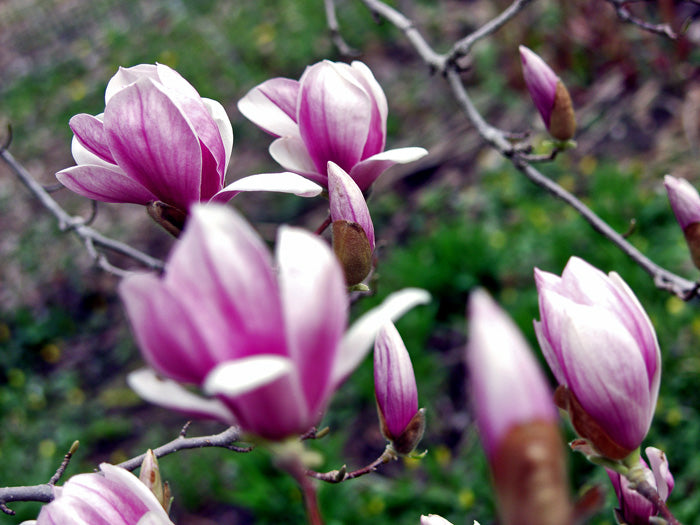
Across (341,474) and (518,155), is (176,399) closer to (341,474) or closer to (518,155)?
(341,474)

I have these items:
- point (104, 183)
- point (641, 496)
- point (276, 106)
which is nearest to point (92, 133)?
point (104, 183)

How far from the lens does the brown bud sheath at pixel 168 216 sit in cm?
77

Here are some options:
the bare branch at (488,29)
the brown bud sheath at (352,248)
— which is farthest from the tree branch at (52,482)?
the bare branch at (488,29)

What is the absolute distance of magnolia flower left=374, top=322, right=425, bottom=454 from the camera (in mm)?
830

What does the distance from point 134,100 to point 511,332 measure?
521 mm

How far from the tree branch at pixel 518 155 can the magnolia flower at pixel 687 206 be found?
0.10 metres

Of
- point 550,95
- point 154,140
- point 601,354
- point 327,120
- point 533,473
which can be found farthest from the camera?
point 550,95

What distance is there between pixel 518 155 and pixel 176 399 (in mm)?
1077

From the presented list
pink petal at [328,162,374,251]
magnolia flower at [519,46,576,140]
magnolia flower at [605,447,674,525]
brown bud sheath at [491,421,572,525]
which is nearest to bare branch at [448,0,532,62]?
magnolia flower at [519,46,576,140]

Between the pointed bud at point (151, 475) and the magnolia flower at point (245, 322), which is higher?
the magnolia flower at point (245, 322)

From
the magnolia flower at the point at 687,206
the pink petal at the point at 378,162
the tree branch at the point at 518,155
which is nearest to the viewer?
the pink petal at the point at 378,162

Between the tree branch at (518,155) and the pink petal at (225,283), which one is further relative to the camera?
the tree branch at (518,155)

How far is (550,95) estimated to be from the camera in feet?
3.93

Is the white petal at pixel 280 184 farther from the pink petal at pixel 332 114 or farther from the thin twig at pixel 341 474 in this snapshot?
the thin twig at pixel 341 474
